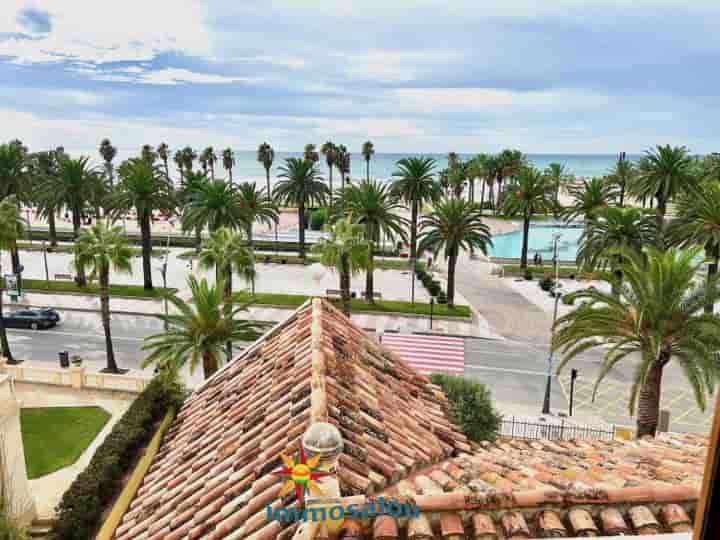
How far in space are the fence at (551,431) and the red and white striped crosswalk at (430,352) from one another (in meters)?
3.94

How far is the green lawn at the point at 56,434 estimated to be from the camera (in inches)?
792

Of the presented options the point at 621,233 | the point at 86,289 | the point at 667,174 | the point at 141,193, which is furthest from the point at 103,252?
the point at 667,174

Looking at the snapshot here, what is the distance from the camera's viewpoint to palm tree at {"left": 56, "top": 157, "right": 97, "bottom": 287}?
4919cm

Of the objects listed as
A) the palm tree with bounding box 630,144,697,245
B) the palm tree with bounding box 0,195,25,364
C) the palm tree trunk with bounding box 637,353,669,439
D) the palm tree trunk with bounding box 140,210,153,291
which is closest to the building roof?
the palm tree trunk with bounding box 637,353,669,439

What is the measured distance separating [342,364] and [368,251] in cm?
2473

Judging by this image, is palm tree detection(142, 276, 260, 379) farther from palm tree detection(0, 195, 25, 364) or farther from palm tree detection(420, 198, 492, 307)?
palm tree detection(420, 198, 492, 307)

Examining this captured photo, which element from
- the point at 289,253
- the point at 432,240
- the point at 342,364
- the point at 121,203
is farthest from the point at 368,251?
the point at 289,253

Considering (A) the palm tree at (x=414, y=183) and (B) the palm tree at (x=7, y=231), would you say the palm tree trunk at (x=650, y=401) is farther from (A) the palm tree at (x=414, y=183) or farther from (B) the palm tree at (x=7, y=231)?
(B) the palm tree at (x=7, y=231)

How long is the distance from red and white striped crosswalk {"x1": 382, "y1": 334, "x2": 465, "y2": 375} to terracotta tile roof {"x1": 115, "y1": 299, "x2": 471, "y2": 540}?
15590mm

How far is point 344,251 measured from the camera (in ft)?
111

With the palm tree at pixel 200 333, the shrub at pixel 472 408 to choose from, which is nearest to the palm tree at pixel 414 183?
the shrub at pixel 472 408

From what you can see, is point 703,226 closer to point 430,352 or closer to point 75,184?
point 430,352

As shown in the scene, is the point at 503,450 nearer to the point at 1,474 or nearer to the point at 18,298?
the point at 1,474

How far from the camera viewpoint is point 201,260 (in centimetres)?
3309
